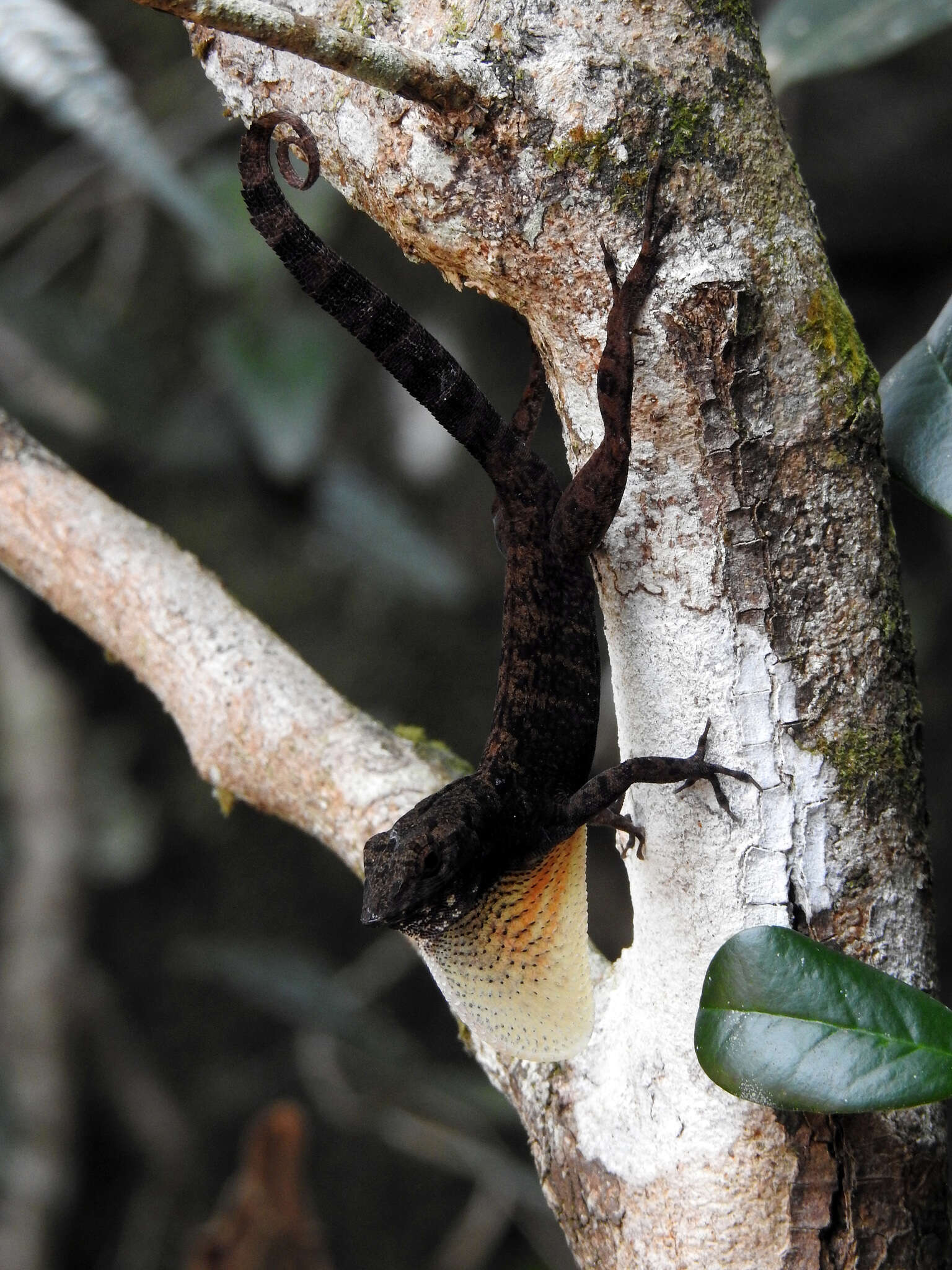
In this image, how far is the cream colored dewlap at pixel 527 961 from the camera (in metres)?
1.32

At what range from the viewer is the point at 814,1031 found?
1.03 metres

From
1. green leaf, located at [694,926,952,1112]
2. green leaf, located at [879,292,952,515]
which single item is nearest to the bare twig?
green leaf, located at [879,292,952,515]

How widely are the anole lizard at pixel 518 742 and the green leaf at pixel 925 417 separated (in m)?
0.34

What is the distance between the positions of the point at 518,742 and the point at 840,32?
1345mm

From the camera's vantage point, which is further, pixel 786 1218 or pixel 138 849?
pixel 138 849

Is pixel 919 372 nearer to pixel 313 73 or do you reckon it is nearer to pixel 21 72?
pixel 313 73

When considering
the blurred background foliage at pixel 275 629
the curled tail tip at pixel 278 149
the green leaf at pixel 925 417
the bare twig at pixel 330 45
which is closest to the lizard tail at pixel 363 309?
the curled tail tip at pixel 278 149

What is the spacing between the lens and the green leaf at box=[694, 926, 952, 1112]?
100 centimetres

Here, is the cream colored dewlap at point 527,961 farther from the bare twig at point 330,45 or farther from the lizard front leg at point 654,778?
the bare twig at point 330,45

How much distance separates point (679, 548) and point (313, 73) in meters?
0.66

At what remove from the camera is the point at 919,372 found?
1272mm

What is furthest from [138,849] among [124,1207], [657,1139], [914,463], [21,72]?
[914,463]

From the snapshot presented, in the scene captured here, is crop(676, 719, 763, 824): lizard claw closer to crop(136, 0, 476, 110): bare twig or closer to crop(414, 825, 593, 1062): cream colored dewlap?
crop(414, 825, 593, 1062): cream colored dewlap

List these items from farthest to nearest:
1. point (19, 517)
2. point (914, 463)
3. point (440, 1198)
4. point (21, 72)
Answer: point (440, 1198), point (21, 72), point (19, 517), point (914, 463)
